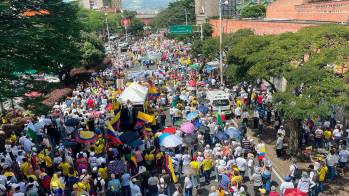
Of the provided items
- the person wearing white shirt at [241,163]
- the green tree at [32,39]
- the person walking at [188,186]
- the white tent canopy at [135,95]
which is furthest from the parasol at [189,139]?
the white tent canopy at [135,95]

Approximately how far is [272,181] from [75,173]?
7.63 meters

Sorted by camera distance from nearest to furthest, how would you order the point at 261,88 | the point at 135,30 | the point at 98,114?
the point at 98,114 < the point at 261,88 < the point at 135,30

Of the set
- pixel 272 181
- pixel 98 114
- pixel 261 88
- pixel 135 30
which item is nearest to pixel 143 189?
pixel 272 181

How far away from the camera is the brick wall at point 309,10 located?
114 feet

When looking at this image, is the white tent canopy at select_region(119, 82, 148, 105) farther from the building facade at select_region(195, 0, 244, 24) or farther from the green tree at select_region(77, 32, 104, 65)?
the building facade at select_region(195, 0, 244, 24)

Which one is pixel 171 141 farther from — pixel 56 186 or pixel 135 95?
pixel 135 95

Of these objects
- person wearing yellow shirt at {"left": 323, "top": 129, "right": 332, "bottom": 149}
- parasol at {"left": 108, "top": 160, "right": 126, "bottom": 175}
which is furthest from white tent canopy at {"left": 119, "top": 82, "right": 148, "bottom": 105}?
person wearing yellow shirt at {"left": 323, "top": 129, "right": 332, "bottom": 149}

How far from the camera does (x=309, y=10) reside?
145ft

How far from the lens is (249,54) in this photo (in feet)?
68.3

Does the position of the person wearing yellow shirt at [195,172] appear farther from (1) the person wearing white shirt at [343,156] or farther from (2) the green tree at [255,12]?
(2) the green tree at [255,12]

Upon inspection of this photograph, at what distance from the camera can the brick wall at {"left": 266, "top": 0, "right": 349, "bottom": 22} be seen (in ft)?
114

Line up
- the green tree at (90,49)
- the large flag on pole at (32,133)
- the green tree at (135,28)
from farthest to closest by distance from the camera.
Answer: the green tree at (135,28) < the green tree at (90,49) < the large flag on pole at (32,133)

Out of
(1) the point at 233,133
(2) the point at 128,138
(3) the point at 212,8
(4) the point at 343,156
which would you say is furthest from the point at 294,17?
(3) the point at 212,8

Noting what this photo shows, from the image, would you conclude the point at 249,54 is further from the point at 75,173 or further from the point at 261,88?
the point at 75,173
